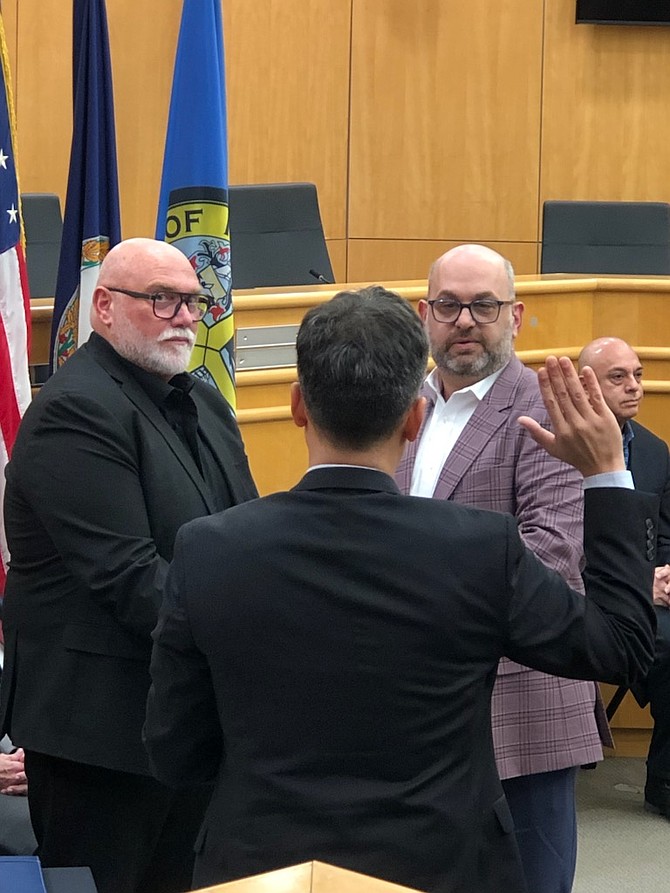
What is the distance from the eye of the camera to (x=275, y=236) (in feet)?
18.1

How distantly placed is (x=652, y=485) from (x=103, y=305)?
212cm

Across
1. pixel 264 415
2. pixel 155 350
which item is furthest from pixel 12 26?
pixel 155 350

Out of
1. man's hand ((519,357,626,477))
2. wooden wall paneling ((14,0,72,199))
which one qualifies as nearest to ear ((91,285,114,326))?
man's hand ((519,357,626,477))

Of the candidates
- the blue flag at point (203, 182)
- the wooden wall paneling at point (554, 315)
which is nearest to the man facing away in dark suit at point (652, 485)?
the wooden wall paneling at point (554, 315)

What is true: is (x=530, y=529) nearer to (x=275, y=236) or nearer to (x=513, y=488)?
(x=513, y=488)

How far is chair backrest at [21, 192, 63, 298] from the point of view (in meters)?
4.92

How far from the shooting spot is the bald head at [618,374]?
160 inches

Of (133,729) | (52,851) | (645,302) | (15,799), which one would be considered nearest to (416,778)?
(133,729)

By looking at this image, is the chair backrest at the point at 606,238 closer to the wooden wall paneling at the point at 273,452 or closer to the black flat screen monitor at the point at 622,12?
the black flat screen monitor at the point at 622,12

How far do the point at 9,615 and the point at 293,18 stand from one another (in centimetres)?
500

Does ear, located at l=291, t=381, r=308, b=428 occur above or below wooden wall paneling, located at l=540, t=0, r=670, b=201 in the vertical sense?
below

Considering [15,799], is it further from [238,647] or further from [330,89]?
[330,89]

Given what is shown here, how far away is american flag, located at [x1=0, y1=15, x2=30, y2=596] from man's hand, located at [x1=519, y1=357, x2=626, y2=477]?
1985mm

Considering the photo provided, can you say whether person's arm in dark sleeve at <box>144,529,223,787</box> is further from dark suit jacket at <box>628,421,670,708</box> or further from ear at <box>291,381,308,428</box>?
dark suit jacket at <box>628,421,670,708</box>
